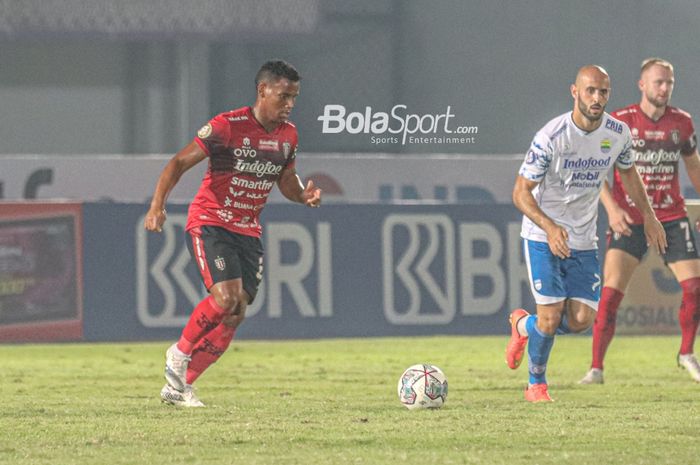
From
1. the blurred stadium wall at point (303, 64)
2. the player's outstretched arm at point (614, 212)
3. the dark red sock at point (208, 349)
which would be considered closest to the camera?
the dark red sock at point (208, 349)

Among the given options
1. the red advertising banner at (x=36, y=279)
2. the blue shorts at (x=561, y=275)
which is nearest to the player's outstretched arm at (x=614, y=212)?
the blue shorts at (x=561, y=275)

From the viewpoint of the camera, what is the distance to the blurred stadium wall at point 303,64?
15.0 m

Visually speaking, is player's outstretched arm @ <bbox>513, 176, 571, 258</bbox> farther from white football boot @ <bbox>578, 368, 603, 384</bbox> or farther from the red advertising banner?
the red advertising banner

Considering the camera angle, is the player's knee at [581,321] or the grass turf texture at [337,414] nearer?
the grass turf texture at [337,414]

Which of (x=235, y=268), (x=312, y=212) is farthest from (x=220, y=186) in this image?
(x=312, y=212)

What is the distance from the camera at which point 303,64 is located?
1517cm

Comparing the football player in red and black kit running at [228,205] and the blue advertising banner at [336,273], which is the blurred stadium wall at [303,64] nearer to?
the blue advertising banner at [336,273]

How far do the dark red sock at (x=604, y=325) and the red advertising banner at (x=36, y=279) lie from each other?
5068mm

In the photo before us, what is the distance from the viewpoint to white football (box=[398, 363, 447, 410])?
8.57 metres

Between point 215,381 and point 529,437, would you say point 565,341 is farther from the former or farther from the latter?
point 529,437

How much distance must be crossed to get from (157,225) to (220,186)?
0.62 metres

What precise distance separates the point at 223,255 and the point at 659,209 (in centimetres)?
336

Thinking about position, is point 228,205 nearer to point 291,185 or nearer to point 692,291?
point 291,185

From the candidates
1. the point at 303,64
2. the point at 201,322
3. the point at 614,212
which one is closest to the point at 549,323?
the point at 614,212
